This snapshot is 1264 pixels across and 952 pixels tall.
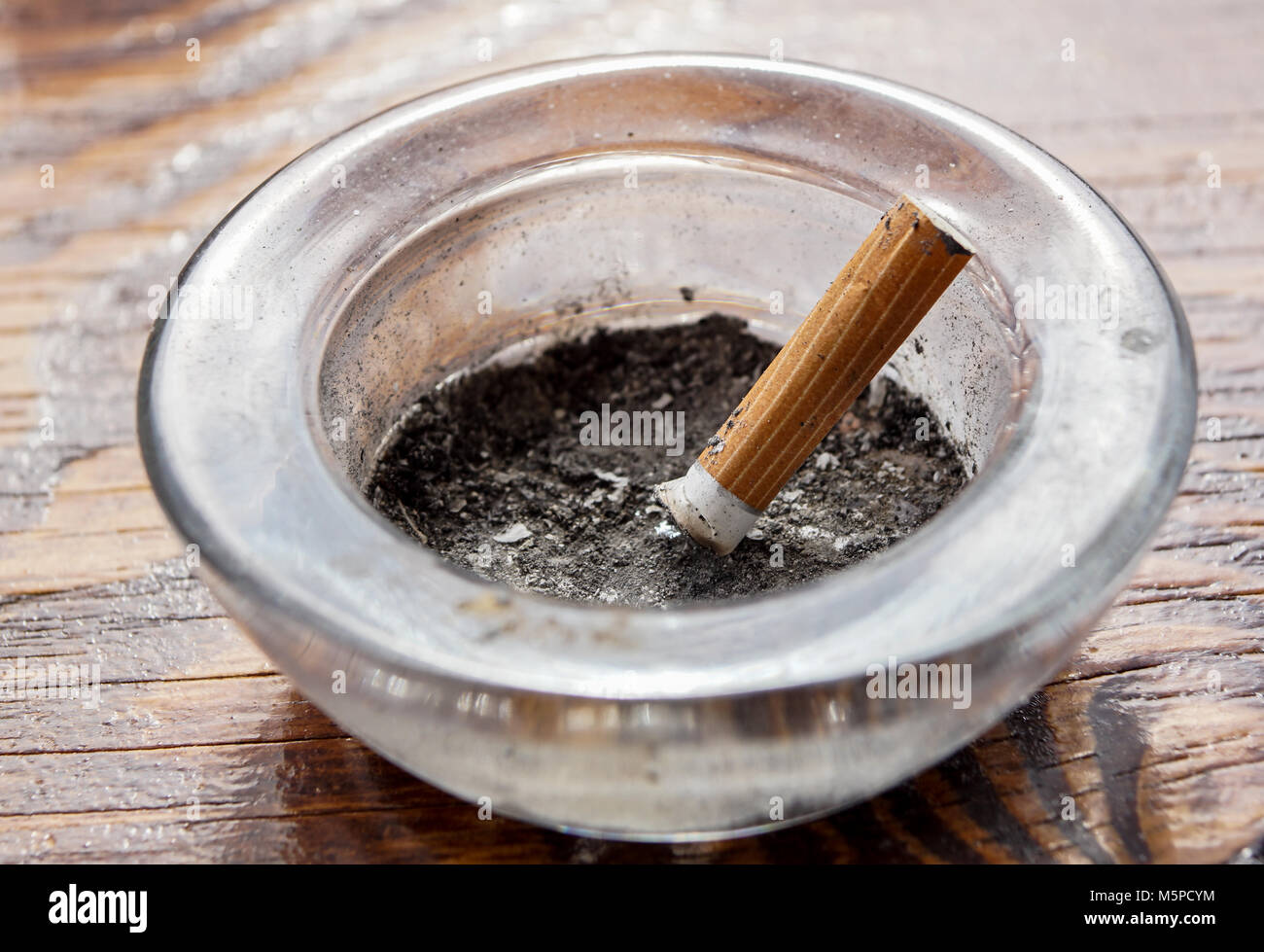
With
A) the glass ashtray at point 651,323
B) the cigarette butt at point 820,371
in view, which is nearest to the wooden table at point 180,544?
the glass ashtray at point 651,323

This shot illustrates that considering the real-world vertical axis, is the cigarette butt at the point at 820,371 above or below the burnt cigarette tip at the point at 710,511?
above

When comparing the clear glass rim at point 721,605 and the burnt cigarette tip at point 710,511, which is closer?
the clear glass rim at point 721,605

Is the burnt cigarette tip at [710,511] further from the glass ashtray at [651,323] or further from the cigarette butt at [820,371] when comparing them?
the glass ashtray at [651,323]

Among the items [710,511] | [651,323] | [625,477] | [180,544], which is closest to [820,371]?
[710,511]

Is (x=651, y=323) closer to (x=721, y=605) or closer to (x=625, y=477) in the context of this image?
(x=625, y=477)

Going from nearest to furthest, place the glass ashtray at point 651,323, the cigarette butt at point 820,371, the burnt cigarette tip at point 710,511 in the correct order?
the glass ashtray at point 651,323, the cigarette butt at point 820,371, the burnt cigarette tip at point 710,511

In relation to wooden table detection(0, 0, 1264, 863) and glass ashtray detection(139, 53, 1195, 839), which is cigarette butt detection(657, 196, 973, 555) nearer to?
glass ashtray detection(139, 53, 1195, 839)

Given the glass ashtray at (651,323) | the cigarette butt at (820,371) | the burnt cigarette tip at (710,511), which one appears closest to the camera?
the glass ashtray at (651,323)
